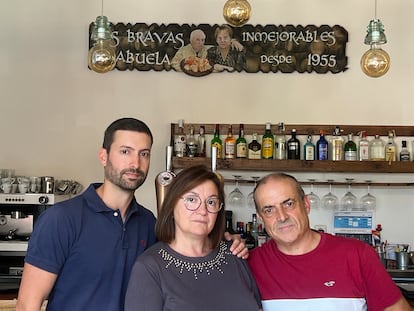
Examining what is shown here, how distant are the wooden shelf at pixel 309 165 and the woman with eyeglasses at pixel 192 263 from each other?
2.65 metres

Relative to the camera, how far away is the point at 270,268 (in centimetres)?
198

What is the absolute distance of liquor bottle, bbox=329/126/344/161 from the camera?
4578 mm

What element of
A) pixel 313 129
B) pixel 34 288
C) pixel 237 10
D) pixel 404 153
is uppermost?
pixel 237 10

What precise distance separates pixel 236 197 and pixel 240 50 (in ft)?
4.57

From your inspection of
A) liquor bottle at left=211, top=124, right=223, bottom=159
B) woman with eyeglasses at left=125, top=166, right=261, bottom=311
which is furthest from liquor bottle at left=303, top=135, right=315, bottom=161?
woman with eyeglasses at left=125, top=166, right=261, bottom=311

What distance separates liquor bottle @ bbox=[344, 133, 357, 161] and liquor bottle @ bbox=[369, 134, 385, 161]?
6.2 inches

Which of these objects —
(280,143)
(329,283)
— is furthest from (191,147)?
(329,283)

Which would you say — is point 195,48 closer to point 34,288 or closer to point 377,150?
point 377,150

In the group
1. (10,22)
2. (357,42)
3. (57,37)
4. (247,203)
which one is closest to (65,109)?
(57,37)

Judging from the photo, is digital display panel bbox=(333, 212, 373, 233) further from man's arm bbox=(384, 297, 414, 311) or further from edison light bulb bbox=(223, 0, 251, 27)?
man's arm bbox=(384, 297, 414, 311)

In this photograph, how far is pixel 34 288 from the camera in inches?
70.2

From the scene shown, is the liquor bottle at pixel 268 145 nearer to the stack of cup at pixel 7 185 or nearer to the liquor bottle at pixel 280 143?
the liquor bottle at pixel 280 143

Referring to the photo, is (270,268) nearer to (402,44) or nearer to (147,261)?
(147,261)

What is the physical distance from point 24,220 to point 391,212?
325 cm
